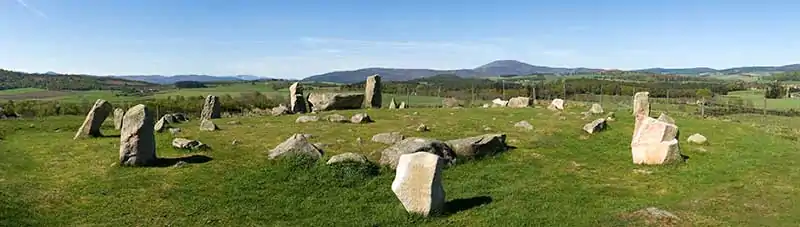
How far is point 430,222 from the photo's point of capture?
1547 centimetres

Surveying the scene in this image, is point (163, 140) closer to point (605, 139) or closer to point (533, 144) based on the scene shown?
point (533, 144)

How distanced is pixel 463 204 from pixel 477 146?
6.66 meters

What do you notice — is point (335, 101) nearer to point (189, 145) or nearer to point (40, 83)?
point (189, 145)

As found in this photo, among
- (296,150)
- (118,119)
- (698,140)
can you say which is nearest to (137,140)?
(296,150)

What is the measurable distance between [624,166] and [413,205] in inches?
422

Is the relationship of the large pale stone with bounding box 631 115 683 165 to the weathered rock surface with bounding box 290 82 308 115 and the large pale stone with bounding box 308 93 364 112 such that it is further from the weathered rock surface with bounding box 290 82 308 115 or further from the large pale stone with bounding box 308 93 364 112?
the weathered rock surface with bounding box 290 82 308 115

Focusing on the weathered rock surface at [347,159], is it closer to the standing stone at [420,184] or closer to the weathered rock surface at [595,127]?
the standing stone at [420,184]

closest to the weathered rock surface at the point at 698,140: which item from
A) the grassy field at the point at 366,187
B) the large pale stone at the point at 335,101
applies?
the grassy field at the point at 366,187

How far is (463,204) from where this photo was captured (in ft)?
56.1

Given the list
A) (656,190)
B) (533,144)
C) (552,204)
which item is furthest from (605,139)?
(552,204)

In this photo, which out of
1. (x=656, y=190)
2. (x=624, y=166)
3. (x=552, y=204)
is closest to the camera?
(x=552, y=204)

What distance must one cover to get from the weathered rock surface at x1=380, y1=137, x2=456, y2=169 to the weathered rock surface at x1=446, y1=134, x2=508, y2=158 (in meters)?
0.57

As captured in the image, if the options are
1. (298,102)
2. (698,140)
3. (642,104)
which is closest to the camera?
(698,140)

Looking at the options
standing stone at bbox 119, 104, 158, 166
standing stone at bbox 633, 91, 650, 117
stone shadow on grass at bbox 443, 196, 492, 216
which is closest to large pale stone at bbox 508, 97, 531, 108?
standing stone at bbox 633, 91, 650, 117
